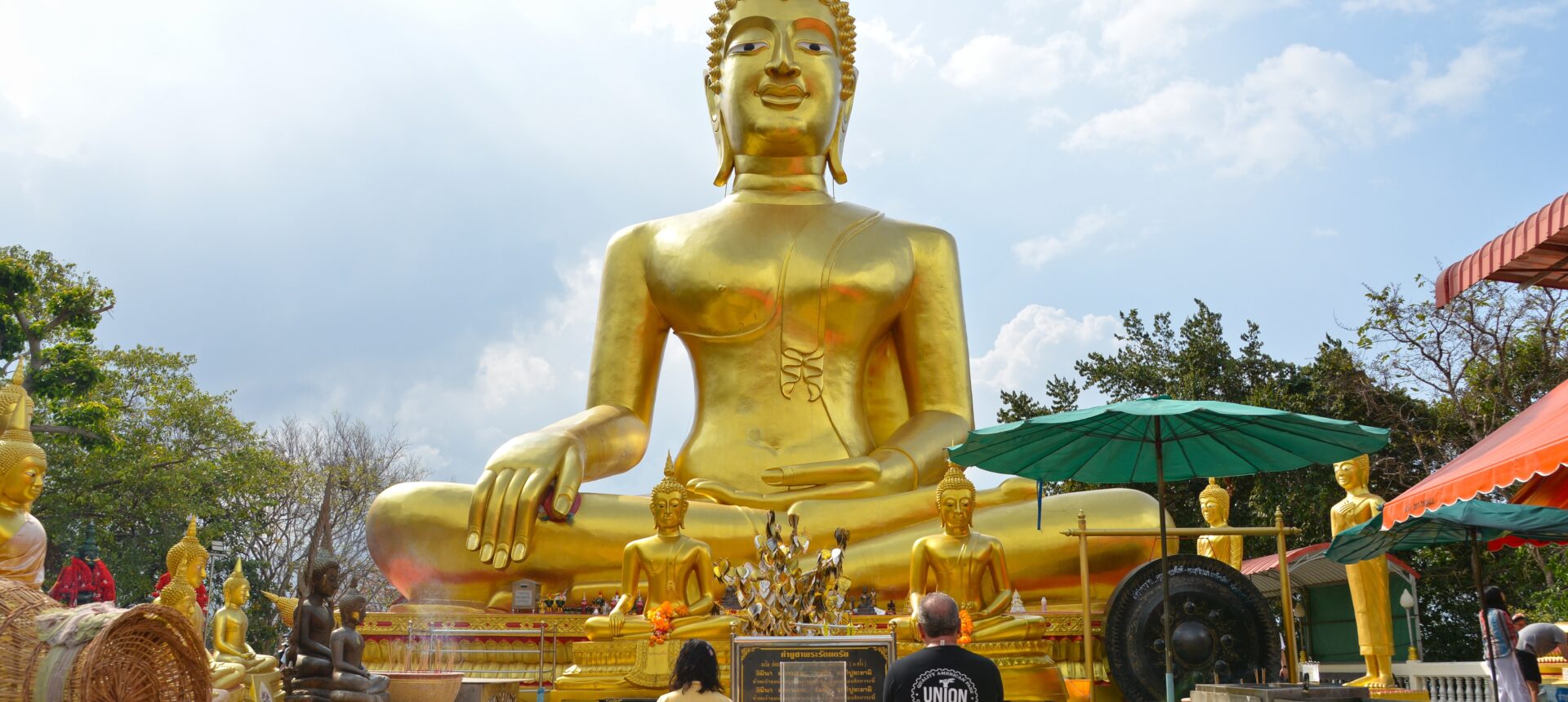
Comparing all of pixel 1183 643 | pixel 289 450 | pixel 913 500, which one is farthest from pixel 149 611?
pixel 289 450

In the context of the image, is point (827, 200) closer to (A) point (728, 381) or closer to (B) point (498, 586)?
(A) point (728, 381)

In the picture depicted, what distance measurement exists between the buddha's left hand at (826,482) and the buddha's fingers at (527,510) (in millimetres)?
1266

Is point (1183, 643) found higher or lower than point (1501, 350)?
lower

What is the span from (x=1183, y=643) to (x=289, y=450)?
912 inches

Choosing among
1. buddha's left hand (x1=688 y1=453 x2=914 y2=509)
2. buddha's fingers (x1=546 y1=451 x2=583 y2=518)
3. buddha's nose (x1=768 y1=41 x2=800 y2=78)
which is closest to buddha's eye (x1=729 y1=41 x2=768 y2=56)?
buddha's nose (x1=768 y1=41 x2=800 y2=78)

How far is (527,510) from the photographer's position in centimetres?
793

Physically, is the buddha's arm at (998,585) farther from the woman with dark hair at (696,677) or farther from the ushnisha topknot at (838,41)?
the ushnisha topknot at (838,41)

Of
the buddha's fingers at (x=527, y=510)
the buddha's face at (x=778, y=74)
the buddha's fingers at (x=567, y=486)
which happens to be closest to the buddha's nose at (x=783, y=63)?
the buddha's face at (x=778, y=74)

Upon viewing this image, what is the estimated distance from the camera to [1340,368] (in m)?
18.2

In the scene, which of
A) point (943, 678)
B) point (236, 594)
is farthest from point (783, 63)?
point (943, 678)

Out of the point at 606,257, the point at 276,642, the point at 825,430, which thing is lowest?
the point at 276,642

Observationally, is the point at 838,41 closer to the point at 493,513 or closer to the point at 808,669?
the point at 493,513

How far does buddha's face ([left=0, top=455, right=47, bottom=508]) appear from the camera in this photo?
5859 millimetres

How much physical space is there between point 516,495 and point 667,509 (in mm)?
1266
